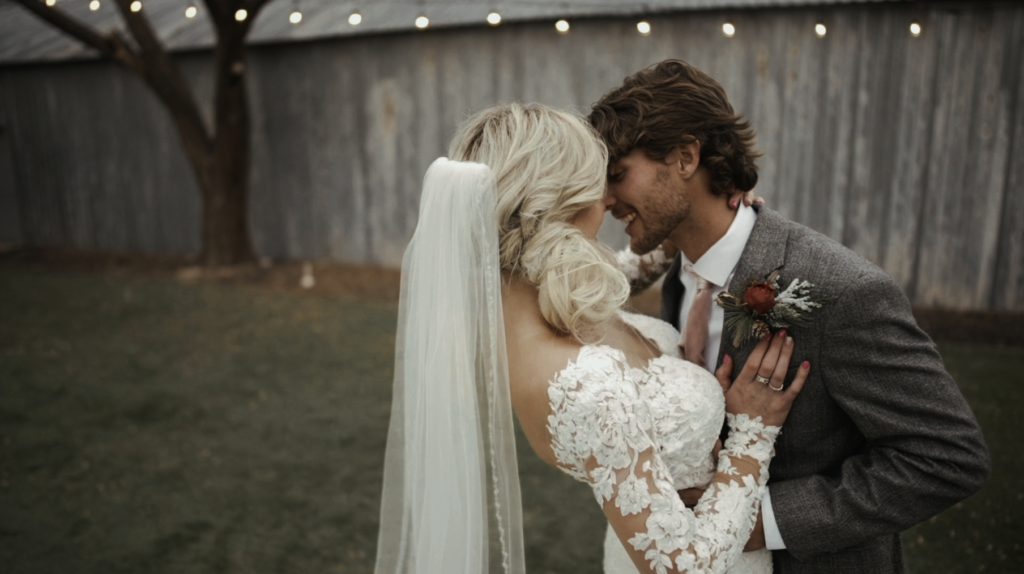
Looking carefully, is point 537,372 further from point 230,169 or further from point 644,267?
point 230,169

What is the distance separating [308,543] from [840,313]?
114 inches

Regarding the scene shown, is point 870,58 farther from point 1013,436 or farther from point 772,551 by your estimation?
point 772,551

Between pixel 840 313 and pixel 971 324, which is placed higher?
pixel 840 313

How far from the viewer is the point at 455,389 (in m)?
2.04

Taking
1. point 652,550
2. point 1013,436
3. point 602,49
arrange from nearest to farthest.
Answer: point 652,550 < point 1013,436 < point 602,49

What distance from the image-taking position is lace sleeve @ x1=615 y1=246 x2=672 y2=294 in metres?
2.89

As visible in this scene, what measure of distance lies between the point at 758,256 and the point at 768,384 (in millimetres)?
362

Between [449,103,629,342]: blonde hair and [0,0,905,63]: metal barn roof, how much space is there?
17.7 feet

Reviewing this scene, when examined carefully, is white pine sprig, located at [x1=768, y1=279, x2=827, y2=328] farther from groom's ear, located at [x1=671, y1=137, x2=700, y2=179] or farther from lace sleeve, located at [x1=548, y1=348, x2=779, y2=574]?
groom's ear, located at [x1=671, y1=137, x2=700, y2=179]

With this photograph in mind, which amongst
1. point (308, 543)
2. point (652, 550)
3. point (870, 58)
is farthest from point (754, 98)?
point (652, 550)

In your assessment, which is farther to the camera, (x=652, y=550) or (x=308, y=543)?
(x=308, y=543)

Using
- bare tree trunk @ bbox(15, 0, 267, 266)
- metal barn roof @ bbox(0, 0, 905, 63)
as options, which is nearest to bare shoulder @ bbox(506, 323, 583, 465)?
metal barn roof @ bbox(0, 0, 905, 63)

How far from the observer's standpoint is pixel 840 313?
5.78ft

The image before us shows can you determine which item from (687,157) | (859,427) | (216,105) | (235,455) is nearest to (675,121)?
(687,157)
